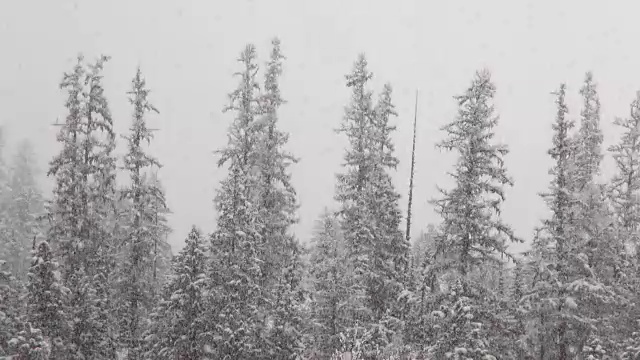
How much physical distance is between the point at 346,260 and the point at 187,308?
8011mm

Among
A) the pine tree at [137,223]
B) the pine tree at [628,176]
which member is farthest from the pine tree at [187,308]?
the pine tree at [628,176]

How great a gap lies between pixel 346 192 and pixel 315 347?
28.6ft

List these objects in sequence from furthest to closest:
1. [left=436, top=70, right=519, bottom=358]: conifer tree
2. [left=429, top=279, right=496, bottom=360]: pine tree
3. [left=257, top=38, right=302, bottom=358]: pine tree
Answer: [left=257, top=38, right=302, bottom=358]: pine tree, [left=436, top=70, right=519, bottom=358]: conifer tree, [left=429, top=279, right=496, bottom=360]: pine tree

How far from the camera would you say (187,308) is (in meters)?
23.9

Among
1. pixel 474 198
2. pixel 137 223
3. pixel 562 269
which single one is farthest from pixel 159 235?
pixel 562 269

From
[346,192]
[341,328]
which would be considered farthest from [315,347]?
[346,192]

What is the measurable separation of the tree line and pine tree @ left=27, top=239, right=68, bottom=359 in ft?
0.22

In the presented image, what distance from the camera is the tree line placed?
872 inches

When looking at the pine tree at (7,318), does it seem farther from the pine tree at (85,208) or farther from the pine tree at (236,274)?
the pine tree at (236,274)

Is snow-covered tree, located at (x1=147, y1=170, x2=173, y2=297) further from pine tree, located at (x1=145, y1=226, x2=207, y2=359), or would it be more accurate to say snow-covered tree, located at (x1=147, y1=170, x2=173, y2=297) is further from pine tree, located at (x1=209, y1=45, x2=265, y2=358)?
pine tree, located at (x1=209, y1=45, x2=265, y2=358)

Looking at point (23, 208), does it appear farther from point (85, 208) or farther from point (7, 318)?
point (7, 318)

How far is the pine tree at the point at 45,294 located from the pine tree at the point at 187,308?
3820 mm

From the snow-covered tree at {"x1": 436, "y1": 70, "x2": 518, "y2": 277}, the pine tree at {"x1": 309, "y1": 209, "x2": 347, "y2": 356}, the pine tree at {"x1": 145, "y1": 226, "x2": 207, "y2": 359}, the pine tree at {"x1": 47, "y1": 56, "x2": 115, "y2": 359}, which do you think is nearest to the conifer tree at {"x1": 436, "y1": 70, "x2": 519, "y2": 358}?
the snow-covered tree at {"x1": 436, "y1": 70, "x2": 518, "y2": 277}

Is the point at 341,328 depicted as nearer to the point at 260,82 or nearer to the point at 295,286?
the point at 295,286
